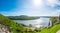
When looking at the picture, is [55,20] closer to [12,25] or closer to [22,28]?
[22,28]

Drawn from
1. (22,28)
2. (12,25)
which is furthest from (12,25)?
(22,28)

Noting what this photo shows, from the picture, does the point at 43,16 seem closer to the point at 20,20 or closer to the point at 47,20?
the point at 47,20

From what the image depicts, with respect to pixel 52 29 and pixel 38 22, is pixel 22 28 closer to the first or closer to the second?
pixel 38 22

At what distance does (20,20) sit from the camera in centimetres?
135

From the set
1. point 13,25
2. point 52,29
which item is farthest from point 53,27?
point 13,25

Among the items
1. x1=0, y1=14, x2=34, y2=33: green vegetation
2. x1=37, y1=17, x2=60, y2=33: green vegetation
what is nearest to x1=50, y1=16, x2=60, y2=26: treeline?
x1=37, y1=17, x2=60, y2=33: green vegetation

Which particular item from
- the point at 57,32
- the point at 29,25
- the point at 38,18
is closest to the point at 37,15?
the point at 38,18

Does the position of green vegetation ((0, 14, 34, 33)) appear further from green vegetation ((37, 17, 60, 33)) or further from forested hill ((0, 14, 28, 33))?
green vegetation ((37, 17, 60, 33))

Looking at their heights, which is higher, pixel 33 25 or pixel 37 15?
pixel 37 15

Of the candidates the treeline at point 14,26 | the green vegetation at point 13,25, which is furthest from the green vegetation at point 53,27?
the green vegetation at point 13,25

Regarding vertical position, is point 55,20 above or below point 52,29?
above

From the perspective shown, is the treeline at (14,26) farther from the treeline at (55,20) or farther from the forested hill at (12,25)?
the treeline at (55,20)

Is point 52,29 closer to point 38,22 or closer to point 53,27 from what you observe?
point 53,27

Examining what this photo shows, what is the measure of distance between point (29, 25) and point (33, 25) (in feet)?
0.16
